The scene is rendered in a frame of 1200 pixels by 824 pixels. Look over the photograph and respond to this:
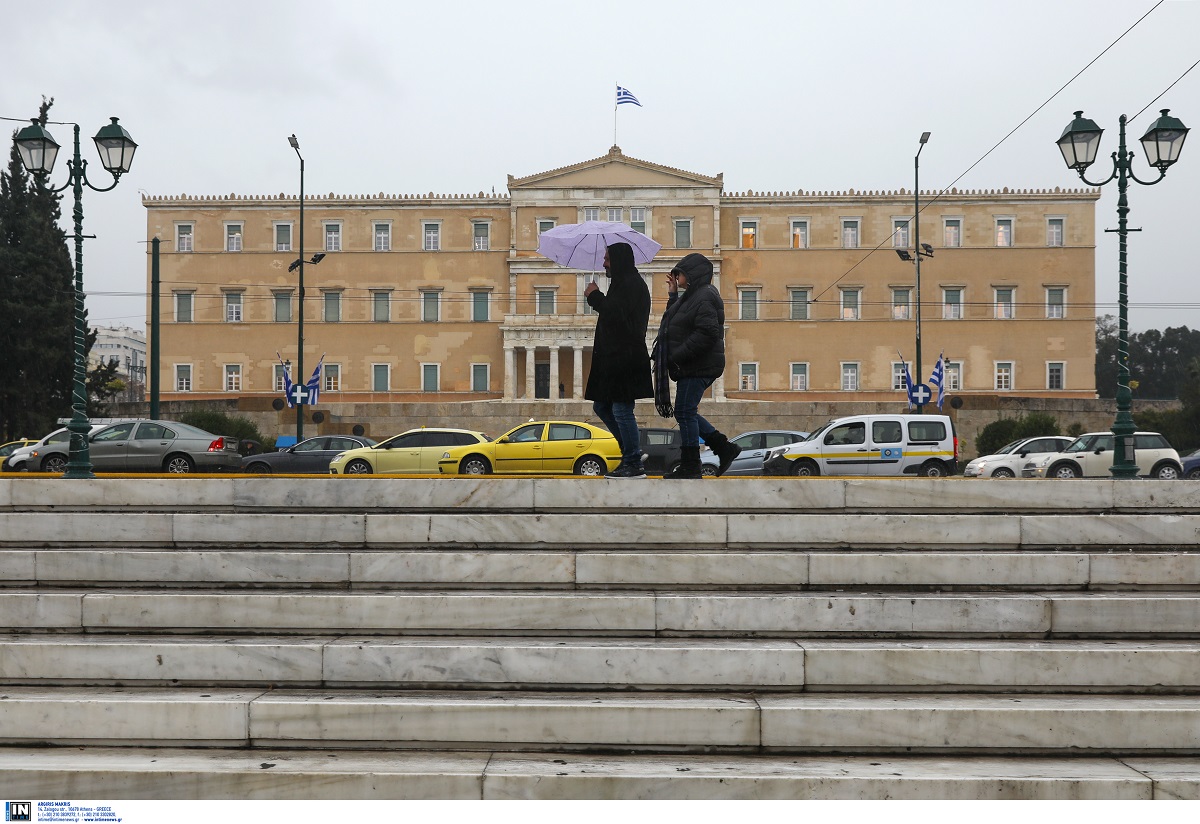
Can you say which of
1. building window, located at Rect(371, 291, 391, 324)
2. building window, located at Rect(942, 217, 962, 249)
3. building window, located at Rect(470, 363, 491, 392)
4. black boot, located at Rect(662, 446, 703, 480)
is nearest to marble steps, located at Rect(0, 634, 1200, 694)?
black boot, located at Rect(662, 446, 703, 480)

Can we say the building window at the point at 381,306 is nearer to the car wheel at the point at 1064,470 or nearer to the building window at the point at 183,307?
the building window at the point at 183,307

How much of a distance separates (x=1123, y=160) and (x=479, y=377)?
42.0 meters

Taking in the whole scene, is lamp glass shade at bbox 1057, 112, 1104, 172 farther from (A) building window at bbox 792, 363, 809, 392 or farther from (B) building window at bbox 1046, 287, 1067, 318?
(B) building window at bbox 1046, 287, 1067, 318

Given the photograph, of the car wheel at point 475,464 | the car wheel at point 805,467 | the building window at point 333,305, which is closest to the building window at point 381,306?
the building window at point 333,305

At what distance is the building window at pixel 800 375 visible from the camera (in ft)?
173

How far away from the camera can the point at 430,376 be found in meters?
53.6

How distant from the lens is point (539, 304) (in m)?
53.4

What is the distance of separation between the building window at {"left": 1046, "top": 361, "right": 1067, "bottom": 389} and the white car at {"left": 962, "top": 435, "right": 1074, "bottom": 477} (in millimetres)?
29871

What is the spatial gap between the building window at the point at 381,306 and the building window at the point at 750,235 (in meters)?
18.2

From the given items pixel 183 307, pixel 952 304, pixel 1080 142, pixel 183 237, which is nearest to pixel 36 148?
pixel 1080 142

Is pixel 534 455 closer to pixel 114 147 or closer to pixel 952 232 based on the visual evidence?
pixel 114 147

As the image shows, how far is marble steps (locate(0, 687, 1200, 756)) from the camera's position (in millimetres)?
5344

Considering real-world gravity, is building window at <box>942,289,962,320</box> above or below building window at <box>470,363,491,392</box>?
above
